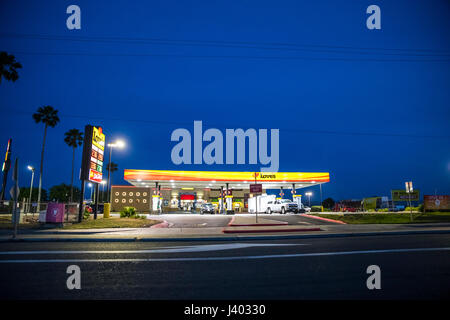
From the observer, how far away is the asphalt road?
4227 millimetres

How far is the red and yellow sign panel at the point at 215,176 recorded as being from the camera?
39.4 metres

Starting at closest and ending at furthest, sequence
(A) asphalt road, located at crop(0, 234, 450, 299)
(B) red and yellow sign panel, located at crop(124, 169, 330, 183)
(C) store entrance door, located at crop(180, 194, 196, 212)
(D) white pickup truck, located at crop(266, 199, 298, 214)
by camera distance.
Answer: (A) asphalt road, located at crop(0, 234, 450, 299)
(D) white pickup truck, located at crop(266, 199, 298, 214)
(B) red and yellow sign panel, located at crop(124, 169, 330, 183)
(C) store entrance door, located at crop(180, 194, 196, 212)

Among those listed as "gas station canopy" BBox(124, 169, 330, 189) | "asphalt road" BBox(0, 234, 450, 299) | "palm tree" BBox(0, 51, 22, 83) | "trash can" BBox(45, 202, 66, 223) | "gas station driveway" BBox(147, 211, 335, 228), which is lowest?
"gas station driveway" BBox(147, 211, 335, 228)

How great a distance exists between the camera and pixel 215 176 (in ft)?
133

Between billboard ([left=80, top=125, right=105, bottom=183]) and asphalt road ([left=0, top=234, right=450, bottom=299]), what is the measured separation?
43.9 ft

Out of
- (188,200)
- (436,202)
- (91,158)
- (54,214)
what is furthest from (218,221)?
(188,200)

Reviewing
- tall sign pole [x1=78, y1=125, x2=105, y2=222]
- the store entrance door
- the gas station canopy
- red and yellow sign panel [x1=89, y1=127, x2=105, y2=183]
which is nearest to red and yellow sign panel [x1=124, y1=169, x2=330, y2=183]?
the gas station canopy

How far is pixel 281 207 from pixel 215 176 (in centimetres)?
1098

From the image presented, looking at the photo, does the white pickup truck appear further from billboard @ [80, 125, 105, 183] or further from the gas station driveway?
billboard @ [80, 125, 105, 183]

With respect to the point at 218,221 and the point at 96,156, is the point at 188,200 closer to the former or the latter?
the point at 218,221

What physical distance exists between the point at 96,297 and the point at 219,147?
2852 centimetres

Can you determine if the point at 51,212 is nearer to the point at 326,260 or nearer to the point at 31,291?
the point at 31,291

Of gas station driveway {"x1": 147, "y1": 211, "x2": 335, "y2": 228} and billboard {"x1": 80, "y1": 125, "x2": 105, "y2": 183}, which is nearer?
gas station driveway {"x1": 147, "y1": 211, "x2": 335, "y2": 228}
